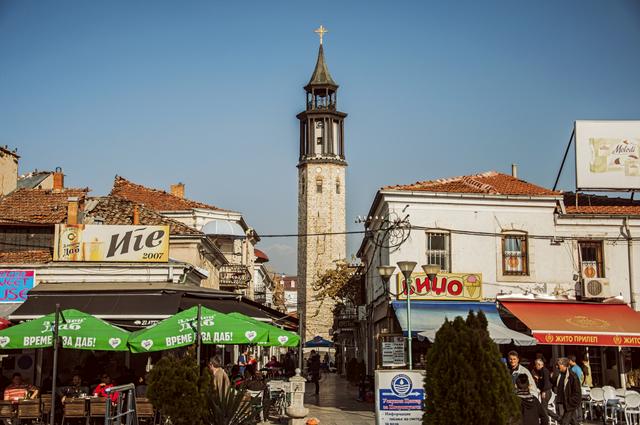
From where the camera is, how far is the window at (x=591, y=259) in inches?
1083

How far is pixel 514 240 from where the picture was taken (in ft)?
91.1

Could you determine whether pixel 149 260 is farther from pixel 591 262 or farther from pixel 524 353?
pixel 591 262

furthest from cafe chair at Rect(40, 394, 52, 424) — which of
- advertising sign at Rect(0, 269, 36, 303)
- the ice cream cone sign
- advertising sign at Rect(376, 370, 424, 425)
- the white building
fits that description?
the ice cream cone sign

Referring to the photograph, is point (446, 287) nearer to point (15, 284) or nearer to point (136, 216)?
point (136, 216)

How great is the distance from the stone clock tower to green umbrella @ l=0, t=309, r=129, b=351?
207ft

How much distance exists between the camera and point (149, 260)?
26.6m

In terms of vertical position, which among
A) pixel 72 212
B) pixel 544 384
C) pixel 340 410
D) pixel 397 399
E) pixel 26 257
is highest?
pixel 72 212

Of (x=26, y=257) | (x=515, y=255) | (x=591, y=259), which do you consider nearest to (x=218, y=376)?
(x=26, y=257)

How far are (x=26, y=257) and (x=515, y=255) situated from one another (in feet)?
54.4

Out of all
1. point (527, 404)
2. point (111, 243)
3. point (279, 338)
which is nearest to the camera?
point (527, 404)

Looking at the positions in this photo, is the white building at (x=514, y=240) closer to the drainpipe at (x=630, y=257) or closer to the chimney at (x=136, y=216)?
the drainpipe at (x=630, y=257)

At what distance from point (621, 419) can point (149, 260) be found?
15199 mm

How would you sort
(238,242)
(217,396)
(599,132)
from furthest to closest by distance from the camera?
(238,242), (599,132), (217,396)

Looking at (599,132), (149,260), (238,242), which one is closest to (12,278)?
(149,260)
